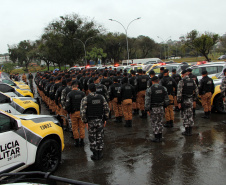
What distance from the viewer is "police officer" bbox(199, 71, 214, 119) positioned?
26.8 feet

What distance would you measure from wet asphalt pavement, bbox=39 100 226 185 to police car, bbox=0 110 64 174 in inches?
21.0

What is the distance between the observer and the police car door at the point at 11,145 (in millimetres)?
3768

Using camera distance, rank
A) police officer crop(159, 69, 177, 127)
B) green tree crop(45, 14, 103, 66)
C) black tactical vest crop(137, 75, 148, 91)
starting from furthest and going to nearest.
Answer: green tree crop(45, 14, 103, 66) → black tactical vest crop(137, 75, 148, 91) → police officer crop(159, 69, 177, 127)

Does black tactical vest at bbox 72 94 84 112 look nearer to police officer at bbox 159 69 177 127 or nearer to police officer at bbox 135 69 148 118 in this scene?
police officer at bbox 159 69 177 127

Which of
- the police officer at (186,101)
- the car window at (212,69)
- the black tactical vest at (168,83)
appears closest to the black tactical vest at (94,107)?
the police officer at (186,101)

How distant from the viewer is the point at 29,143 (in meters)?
4.21

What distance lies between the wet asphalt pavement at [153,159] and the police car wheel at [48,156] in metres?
0.24

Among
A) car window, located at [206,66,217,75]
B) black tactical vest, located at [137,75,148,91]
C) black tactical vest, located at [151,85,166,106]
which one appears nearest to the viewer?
black tactical vest, located at [151,85,166,106]

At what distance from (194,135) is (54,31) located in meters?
43.7

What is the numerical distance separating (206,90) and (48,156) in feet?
20.2

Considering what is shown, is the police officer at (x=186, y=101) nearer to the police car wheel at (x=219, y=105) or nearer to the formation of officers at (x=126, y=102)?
the formation of officers at (x=126, y=102)

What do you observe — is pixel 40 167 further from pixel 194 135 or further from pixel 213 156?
pixel 194 135

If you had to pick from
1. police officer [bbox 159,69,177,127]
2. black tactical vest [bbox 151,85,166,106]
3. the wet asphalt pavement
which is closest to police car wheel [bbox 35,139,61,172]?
the wet asphalt pavement

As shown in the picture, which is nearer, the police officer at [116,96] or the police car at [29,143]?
the police car at [29,143]
